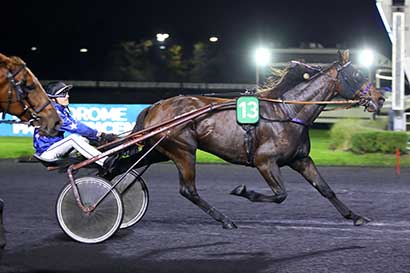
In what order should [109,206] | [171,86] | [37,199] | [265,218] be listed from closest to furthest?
[109,206]
[265,218]
[37,199]
[171,86]

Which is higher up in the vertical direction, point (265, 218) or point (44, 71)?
point (44, 71)

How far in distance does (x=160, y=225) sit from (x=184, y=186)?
678 millimetres

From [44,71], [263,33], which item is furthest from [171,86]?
Answer: [44,71]

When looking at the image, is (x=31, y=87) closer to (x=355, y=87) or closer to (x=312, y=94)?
(x=312, y=94)

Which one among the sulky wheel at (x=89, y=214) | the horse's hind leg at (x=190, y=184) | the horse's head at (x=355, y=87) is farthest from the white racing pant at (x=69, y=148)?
the horse's head at (x=355, y=87)

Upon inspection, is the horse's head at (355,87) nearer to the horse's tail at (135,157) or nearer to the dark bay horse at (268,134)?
the dark bay horse at (268,134)

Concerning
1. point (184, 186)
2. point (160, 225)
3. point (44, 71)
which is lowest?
point (160, 225)

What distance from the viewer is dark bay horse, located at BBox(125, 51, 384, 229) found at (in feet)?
21.4

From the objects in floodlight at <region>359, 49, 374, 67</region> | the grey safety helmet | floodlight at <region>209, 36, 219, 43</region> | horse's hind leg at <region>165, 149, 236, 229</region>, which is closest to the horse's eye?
the grey safety helmet

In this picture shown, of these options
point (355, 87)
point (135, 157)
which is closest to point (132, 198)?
point (135, 157)

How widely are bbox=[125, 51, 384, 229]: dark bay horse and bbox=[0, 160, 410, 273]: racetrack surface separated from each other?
1.27 feet

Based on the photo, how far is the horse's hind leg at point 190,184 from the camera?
670 cm

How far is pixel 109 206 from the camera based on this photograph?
6.42 metres

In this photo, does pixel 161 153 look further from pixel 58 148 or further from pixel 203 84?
pixel 203 84
